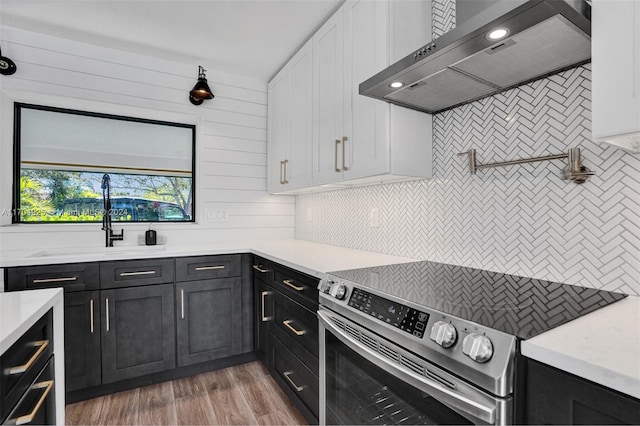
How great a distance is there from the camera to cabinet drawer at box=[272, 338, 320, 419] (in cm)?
163

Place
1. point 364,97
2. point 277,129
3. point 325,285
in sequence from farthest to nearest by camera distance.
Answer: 1. point 277,129
2. point 364,97
3. point 325,285

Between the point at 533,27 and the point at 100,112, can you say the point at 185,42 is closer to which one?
the point at 100,112

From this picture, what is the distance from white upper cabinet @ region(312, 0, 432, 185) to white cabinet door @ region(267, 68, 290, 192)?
62cm

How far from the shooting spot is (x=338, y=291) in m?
1.34

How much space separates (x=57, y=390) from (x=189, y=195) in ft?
6.15

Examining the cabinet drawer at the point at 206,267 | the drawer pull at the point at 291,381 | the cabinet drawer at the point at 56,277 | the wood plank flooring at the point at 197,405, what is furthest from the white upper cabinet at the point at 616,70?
the cabinet drawer at the point at 56,277

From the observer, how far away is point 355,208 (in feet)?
7.76

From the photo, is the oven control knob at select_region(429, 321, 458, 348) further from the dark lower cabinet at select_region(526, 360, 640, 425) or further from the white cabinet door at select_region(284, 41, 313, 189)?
the white cabinet door at select_region(284, 41, 313, 189)

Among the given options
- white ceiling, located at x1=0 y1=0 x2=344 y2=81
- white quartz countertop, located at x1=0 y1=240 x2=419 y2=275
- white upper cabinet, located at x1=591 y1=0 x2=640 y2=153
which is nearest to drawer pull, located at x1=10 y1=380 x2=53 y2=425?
white quartz countertop, located at x1=0 y1=240 x2=419 y2=275

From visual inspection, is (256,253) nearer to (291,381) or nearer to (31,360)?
(291,381)

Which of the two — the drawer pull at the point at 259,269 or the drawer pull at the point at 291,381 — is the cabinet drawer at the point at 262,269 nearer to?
the drawer pull at the point at 259,269

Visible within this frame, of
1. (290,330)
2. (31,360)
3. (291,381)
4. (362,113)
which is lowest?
(291,381)

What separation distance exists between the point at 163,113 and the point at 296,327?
7.10 feet

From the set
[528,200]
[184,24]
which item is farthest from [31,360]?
[184,24]
